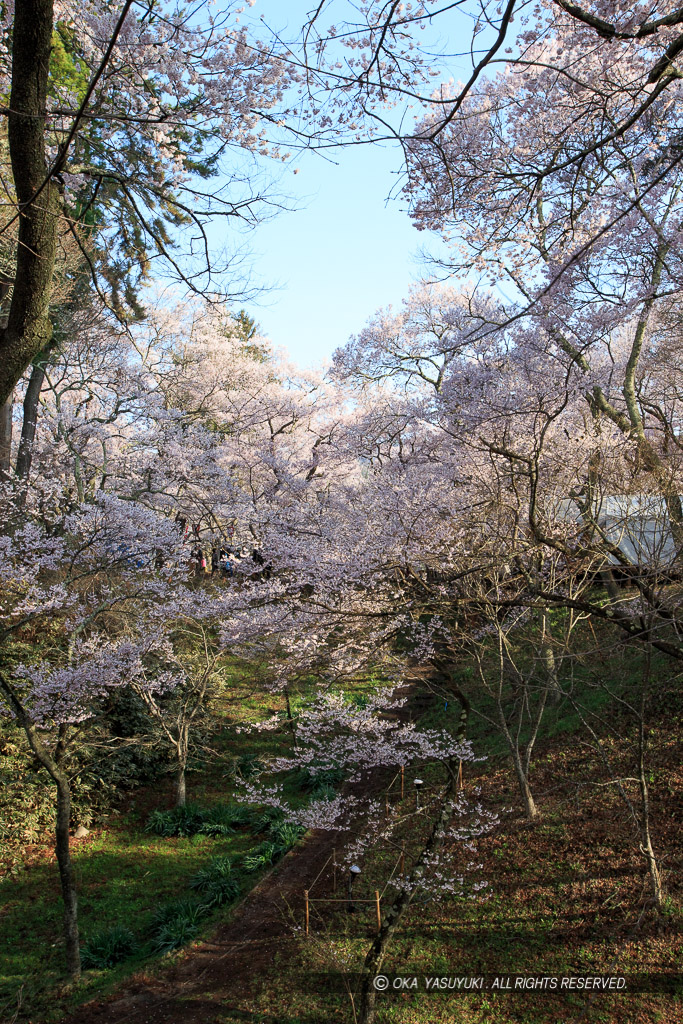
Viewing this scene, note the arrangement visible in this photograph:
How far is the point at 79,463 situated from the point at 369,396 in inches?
343

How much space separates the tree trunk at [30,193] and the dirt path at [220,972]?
5865 millimetres

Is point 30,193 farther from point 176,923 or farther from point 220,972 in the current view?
point 176,923

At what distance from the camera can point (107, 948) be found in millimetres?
7766

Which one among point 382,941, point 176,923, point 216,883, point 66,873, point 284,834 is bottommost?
point 176,923

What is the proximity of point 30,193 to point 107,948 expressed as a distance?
879 cm

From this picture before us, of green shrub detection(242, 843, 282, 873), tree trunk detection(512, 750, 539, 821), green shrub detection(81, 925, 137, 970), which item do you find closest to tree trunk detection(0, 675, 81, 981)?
green shrub detection(81, 925, 137, 970)

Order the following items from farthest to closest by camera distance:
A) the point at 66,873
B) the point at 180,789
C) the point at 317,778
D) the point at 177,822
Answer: the point at 317,778
the point at 180,789
the point at 177,822
the point at 66,873

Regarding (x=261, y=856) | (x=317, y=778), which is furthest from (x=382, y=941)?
(x=317, y=778)

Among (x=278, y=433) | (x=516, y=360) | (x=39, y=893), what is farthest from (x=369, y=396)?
(x=39, y=893)

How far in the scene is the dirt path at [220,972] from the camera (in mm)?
6496

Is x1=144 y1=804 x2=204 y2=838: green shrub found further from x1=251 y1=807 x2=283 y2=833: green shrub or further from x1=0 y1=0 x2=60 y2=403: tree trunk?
x1=0 y1=0 x2=60 y2=403: tree trunk

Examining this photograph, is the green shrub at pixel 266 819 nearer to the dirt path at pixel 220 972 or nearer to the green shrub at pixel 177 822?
the green shrub at pixel 177 822

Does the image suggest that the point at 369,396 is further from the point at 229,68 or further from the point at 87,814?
the point at 229,68

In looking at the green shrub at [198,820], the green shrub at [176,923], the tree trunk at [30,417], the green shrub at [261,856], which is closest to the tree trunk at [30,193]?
the green shrub at [176,923]
